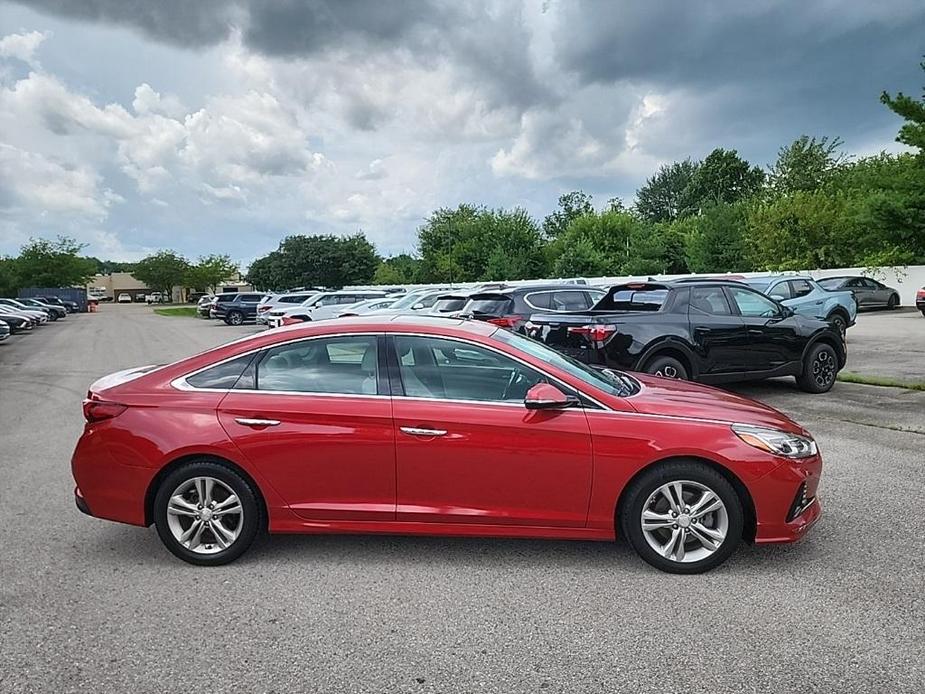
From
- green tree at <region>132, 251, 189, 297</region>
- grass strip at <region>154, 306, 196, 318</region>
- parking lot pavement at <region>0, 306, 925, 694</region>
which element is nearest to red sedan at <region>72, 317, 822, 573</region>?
parking lot pavement at <region>0, 306, 925, 694</region>

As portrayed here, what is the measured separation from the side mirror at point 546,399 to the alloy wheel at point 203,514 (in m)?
1.85

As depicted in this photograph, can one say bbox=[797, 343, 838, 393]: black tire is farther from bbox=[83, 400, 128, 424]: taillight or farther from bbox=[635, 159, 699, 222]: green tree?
bbox=[635, 159, 699, 222]: green tree

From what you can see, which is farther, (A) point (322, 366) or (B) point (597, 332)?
(B) point (597, 332)

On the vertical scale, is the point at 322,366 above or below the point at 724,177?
below

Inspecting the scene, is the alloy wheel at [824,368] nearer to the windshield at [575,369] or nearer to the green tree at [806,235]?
the windshield at [575,369]

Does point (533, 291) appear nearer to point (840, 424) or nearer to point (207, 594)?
point (840, 424)

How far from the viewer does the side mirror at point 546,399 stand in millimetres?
4004

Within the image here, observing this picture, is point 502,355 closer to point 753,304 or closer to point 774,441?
point 774,441

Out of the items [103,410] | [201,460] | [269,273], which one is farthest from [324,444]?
[269,273]

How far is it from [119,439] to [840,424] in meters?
7.38

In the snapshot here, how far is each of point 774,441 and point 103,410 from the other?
13.3 ft

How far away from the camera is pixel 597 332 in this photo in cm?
894

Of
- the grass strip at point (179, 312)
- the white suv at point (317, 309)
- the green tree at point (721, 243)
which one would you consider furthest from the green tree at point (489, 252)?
the white suv at point (317, 309)

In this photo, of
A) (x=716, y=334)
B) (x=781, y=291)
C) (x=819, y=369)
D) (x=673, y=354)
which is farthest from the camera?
(x=781, y=291)
